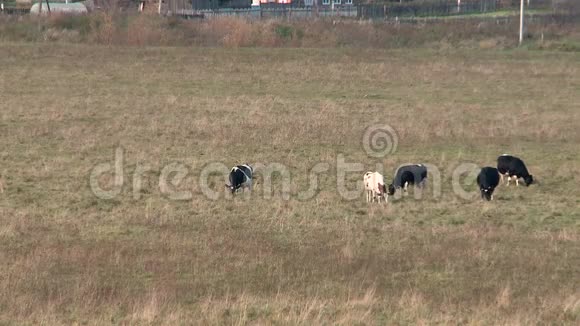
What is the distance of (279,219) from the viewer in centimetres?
1518

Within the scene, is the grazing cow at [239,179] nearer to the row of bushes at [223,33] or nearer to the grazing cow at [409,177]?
the grazing cow at [409,177]

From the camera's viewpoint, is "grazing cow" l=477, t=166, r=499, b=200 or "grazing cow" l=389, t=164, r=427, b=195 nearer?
"grazing cow" l=477, t=166, r=499, b=200

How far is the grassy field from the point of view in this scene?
35.3 ft

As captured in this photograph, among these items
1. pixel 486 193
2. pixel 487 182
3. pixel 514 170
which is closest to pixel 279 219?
pixel 486 193

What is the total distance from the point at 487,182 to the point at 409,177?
130cm

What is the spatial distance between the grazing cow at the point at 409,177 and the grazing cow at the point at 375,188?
33 centimetres

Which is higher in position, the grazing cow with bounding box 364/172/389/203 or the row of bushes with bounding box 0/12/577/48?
the row of bushes with bounding box 0/12/577/48

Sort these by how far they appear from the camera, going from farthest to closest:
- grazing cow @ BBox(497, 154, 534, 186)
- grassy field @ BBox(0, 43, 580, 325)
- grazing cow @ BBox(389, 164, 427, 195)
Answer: grazing cow @ BBox(497, 154, 534, 186) → grazing cow @ BBox(389, 164, 427, 195) → grassy field @ BBox(0, 43, 580, 325)

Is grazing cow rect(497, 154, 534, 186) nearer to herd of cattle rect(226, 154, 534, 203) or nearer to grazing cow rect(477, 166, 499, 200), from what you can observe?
herd of cattle rect(226, 154, 534, 203)

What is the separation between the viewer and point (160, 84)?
35.9 meters

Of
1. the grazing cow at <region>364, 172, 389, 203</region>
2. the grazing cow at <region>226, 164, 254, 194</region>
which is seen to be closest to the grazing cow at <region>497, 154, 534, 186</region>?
the grazing cow at <region>364, 172, 389, 203</region>

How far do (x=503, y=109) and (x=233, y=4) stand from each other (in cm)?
7367

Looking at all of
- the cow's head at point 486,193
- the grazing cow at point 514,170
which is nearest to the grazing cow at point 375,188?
the cow's head at point 486,193

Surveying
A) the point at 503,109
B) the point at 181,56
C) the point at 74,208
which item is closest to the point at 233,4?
the point at 181,56
